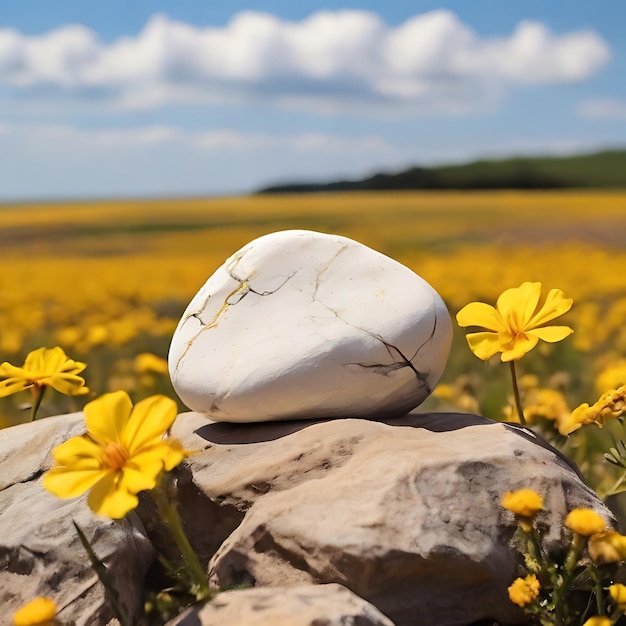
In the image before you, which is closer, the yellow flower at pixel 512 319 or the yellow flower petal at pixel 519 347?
the yellow flower petal at pixel 519 347

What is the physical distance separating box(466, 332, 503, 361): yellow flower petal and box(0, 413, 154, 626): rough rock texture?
1.34m

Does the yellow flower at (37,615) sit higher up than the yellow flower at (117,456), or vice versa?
the yellow flower at (117,456)

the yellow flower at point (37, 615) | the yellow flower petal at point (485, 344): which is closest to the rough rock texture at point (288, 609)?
the yellow flower at point (37, 615)

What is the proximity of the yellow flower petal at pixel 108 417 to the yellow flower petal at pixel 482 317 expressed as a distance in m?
1.26

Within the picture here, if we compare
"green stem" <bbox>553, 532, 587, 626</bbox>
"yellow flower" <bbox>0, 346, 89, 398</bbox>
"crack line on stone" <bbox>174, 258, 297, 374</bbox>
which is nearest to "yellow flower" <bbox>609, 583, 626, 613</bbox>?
"green stem" <bbox>553, 532, 587, 626</bbox>

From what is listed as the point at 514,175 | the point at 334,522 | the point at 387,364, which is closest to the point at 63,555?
the point at 334,522

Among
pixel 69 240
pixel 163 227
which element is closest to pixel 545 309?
pixel 69 240

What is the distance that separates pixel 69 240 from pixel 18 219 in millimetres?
9160

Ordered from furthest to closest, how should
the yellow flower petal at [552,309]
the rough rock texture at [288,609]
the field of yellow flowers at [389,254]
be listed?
the field of yellow flowers at [389,254] → the yellow flower petal at [552,309] → the rough rock texture at [288,609]

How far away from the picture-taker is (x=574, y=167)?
5488 centimetres

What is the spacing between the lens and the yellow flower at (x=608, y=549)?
7.42 ft

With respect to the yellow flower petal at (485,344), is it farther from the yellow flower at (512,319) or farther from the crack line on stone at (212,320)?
the crack line on stone at (212,320)

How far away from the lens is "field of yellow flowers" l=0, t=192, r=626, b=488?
5.73 m

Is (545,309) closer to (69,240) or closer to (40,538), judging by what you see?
(40,538)
